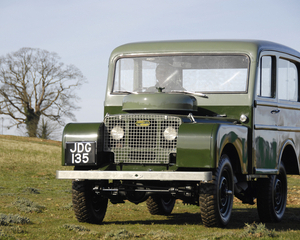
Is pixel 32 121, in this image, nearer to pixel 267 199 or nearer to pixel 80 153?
pixel 267 199

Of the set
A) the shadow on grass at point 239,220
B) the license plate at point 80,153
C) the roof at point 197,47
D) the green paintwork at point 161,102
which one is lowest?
the shadow on grass at point 239,220

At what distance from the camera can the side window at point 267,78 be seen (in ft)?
27.4

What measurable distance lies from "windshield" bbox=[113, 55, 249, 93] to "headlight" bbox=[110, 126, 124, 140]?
4.08 feet

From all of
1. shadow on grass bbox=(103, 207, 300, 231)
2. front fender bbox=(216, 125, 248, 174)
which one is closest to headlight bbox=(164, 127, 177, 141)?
front fender bbox=(216, 125, 248, 174)

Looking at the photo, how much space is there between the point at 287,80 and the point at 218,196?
3.39 metres

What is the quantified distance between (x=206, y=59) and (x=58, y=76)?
40.9 m

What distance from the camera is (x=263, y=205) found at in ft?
28.9

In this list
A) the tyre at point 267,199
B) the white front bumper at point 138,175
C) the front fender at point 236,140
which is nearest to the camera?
the white front bumper at point 138,175

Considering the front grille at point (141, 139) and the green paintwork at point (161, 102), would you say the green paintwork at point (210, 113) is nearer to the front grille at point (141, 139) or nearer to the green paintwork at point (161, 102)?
the green paintwork at point (161, 102)

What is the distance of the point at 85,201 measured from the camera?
292 inches

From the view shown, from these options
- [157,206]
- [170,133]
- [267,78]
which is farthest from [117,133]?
[157,206]

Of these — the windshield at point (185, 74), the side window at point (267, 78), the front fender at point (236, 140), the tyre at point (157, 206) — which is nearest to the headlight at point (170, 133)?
the front fender at point (236, 140)

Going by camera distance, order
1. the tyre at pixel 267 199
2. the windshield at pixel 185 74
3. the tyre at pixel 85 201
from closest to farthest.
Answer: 1. the tyre at pixel 85 201
2. the windshield at pixel 185 74
3. the tyre at pixel 267 199

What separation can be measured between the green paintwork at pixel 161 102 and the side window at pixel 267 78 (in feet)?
4.33
